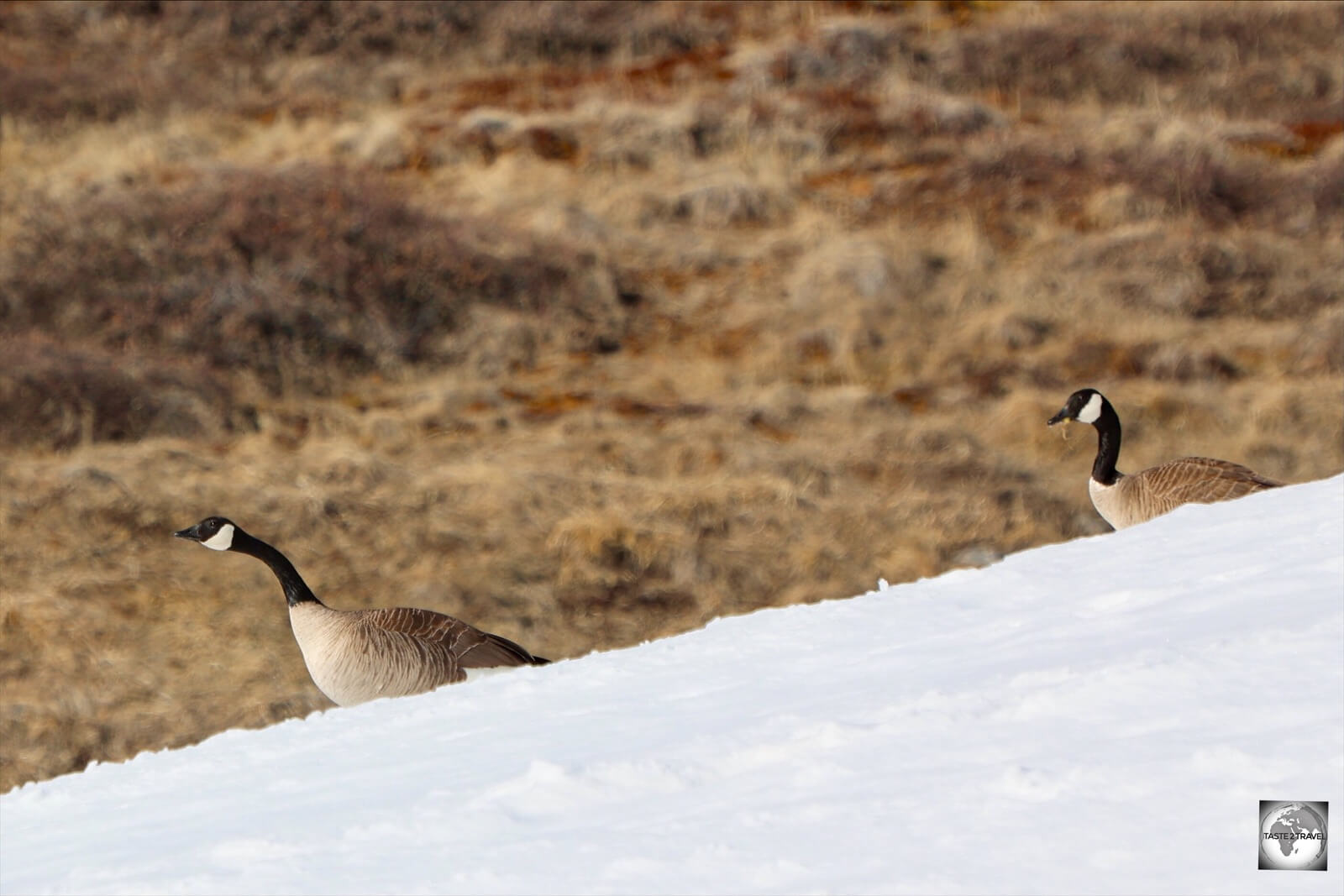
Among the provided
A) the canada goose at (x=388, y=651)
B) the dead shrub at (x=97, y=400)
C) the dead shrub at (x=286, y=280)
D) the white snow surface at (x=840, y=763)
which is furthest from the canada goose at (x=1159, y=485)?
the dead shrub at (x=97, y=400)

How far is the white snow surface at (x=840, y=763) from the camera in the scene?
411cm

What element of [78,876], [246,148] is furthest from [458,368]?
[78,876]

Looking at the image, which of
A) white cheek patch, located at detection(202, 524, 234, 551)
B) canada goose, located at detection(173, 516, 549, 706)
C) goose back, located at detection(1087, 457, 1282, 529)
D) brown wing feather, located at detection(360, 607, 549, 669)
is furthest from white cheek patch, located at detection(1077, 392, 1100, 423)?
white cheek patch, located at detection(202, 524, 234, 551)

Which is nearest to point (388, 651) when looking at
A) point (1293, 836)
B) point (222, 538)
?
point (222, 538)

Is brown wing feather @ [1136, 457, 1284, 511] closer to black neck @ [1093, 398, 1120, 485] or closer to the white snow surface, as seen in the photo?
black neck @ [1093, 398, 1120, 485]

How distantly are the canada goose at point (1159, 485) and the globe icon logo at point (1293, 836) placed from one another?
5.76 m

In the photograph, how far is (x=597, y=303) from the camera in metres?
18.8

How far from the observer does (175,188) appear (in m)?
20.4

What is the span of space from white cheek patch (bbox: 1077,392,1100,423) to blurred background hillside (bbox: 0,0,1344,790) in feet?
4.83

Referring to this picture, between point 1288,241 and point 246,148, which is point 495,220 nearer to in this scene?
point 246,148

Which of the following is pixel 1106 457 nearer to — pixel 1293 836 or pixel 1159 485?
pixel 1159 485

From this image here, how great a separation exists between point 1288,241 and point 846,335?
6.10m

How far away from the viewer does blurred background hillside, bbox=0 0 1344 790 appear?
1293 cm

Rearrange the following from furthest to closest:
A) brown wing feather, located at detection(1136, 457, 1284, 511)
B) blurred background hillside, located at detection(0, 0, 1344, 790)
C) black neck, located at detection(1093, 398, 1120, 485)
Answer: blurred background hillside, located at detection(0, 0, 1344, 790) < black neck, located at detection(1093, 398, 1120, 485) < brown wing feather, located at detection(1136, 457, 1284, 511)
